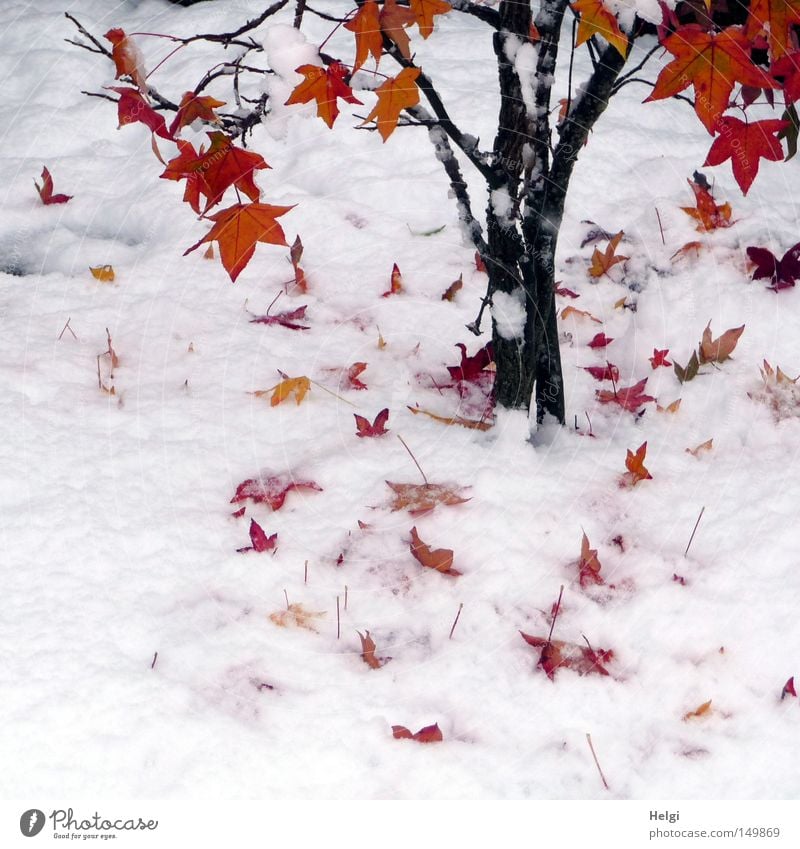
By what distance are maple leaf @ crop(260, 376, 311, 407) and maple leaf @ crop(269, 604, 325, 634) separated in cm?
53

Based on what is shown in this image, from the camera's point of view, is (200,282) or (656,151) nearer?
(200,282)

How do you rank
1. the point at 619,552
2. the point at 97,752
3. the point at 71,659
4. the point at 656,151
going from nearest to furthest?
the point at 97,752, the point at 71,659, the point at 619,552, the point at 656,151

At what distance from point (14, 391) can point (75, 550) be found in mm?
483

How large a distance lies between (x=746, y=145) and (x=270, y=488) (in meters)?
0.99

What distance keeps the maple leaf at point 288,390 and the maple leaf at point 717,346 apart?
0.86 meters

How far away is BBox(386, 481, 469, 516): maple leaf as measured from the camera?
1543 millimetres

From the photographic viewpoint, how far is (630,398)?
1.80 meters

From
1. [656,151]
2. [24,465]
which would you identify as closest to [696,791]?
[24,465]

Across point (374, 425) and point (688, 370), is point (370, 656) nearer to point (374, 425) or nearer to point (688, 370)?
point (374, 425)

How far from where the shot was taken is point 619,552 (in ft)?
4.93

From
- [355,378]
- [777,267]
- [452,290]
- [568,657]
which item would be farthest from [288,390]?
[777,267]

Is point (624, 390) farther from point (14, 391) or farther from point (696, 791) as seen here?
point (14, 391)

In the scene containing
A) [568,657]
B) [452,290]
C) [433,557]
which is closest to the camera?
[568,657]

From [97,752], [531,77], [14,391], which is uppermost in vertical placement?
[531,77]
